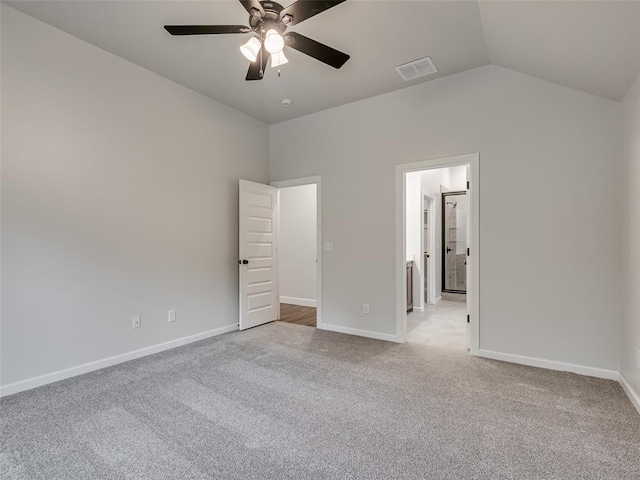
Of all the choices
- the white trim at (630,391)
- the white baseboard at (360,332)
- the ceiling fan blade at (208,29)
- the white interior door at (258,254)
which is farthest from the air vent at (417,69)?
the white trim at (630,391)

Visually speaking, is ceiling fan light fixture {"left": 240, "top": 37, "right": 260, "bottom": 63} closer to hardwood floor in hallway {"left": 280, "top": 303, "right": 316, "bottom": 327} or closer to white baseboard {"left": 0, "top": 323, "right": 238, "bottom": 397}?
white baseboard {"left": 0, "top": 323, "right": 238, "bottom": 397}

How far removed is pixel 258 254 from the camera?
4.43 metres

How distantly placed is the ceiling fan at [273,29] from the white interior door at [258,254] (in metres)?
2.19

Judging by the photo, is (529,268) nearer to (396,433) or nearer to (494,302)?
(494,302)

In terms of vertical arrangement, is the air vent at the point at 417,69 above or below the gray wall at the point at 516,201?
above

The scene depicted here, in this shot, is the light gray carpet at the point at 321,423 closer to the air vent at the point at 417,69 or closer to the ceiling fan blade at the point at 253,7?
the ceiling fan blade at the point at 253,7

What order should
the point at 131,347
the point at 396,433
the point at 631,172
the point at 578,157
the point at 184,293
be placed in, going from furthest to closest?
the point at 184,293
the point at 131,347
the point at 578,157
the point at 631,172
the point at 396,433

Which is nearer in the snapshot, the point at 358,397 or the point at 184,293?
the point at 358,397

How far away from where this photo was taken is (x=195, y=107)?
12.4 ft

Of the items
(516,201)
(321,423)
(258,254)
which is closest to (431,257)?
(516,201)

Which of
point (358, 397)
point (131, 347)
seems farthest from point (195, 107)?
point (358, 397)

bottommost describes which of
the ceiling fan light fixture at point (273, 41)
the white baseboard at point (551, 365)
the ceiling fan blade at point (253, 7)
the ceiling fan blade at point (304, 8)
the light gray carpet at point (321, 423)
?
the light gray carpet at point (321, 423)

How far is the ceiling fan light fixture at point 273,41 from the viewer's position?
1.96 m

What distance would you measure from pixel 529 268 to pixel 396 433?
2065 millimetres
